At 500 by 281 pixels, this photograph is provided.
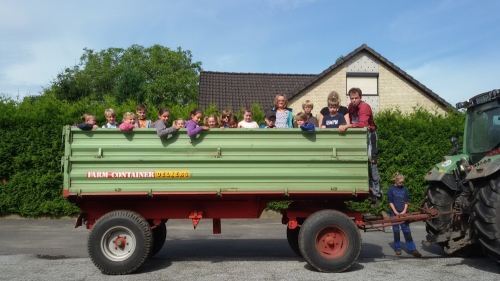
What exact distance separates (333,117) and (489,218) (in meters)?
2.36

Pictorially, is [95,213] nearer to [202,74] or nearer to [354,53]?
[354,53]

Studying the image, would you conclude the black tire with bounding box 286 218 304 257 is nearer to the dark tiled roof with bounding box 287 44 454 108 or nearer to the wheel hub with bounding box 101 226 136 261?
the wheel hub with bounding box 101 226 136 261

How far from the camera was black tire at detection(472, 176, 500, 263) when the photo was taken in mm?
5707

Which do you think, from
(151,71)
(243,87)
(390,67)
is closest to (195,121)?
(390,67)

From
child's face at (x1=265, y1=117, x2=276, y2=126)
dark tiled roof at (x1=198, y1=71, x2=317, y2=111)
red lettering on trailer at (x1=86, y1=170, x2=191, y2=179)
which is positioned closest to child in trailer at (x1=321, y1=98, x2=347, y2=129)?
child's face at (x1=265, y1=117, x2=276, y2=126)

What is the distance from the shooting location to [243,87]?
24625mm

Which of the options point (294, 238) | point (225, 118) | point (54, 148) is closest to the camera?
point (294, 238)

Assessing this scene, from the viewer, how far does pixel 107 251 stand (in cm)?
592

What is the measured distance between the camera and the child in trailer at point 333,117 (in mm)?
6582

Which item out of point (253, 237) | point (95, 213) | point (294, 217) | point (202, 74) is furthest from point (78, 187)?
point (202, 74)

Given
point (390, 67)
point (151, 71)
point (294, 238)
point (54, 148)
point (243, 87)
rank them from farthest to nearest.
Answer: point (151, 71) → point (243, 87) → point (390, 67) → point (54, 148) → point (294, 238)

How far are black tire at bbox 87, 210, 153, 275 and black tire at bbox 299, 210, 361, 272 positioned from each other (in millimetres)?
2008

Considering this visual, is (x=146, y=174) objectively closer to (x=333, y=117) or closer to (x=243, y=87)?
(x=333, y=117)

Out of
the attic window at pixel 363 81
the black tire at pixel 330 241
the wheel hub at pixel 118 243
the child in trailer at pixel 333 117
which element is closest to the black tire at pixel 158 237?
the wheel hub at pixel 118 243
